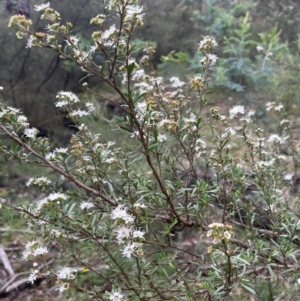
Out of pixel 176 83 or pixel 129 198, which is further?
pixel 176 83

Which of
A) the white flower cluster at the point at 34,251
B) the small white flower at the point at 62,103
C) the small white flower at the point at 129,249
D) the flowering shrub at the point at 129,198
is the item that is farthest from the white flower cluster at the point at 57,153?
the small white flower at the point at 129,249

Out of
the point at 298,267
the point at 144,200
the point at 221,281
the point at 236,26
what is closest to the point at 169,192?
the point at 144,200

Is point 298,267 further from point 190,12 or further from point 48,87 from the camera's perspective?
point 190,12

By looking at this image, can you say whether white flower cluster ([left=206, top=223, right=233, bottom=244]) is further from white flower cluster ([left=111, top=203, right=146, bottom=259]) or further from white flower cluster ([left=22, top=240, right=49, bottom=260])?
white flower cluster ([left=22, top=240, right=49, bottom=260])

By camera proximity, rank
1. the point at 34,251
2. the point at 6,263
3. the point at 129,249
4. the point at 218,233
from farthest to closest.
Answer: the point at 6,263 → the point at 34,251 → the point at 129,249 → the point at 218,233

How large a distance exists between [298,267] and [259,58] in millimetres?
2849

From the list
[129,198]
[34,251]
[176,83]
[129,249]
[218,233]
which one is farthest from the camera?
[176,83]

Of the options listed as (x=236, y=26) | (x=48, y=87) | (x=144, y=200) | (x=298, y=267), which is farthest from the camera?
(x=236, y=26)

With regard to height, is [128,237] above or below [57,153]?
below

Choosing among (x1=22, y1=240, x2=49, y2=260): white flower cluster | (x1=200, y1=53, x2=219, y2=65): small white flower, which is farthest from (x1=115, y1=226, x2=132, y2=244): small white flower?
(x1=200, y1=53, x2=219, y2=65): small white flower

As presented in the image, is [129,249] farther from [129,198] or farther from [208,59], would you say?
[208,59]

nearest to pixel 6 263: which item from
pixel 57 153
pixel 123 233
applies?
pixel 57 153

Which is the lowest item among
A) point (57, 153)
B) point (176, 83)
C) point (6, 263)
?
point (6, 263)

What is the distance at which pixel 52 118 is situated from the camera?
11.7ft
